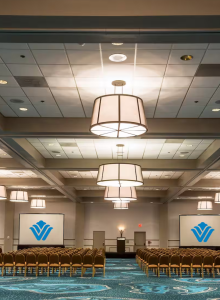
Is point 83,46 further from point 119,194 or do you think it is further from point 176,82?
point 119,194

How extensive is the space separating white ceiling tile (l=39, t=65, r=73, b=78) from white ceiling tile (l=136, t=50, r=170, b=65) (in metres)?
1.44

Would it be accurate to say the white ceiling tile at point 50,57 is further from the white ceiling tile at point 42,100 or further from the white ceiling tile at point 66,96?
the white ceiling tile at point 42,100

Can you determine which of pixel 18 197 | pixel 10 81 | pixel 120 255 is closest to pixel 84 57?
pixel 10 81

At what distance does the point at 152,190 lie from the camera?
27812mm

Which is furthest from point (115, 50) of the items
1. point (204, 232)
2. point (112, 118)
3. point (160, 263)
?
point (204, 232)

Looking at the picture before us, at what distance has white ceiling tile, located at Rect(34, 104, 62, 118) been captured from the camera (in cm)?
977

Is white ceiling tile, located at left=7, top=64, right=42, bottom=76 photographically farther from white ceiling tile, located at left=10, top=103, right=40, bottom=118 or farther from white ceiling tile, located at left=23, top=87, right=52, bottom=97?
white ceiling tile, located at left=10, top=103, right=40, bottom=118

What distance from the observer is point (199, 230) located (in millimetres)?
31828

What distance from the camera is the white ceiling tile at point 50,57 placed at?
662 cm

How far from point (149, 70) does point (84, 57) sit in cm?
137

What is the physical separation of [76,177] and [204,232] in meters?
14.9

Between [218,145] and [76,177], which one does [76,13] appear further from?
[76,177]

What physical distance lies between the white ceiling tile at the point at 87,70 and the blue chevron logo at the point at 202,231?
1046 inches

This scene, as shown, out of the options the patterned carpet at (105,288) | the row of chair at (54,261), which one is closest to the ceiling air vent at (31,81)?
the patterned carpet at (105,288)
